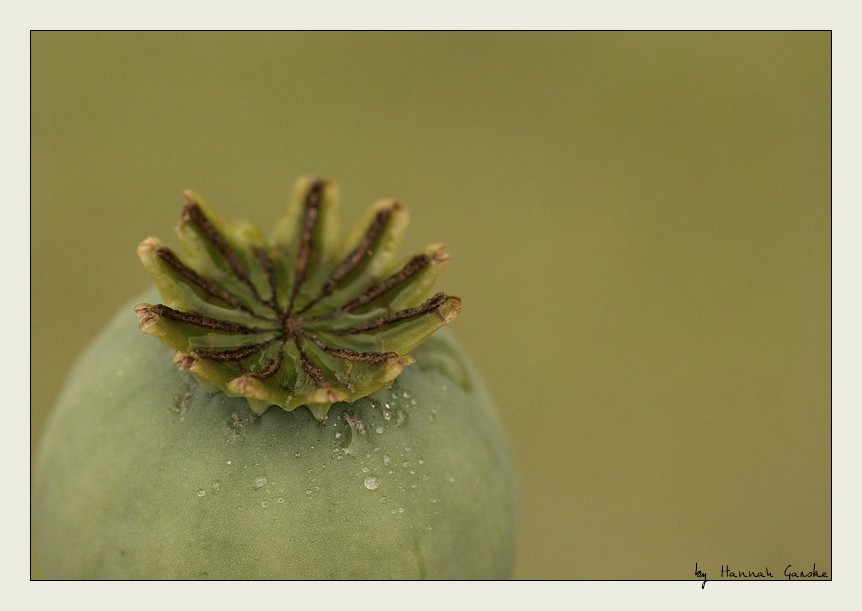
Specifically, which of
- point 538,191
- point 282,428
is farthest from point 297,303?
point 538,191

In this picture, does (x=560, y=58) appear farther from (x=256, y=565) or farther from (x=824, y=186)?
(x=256, y=565)

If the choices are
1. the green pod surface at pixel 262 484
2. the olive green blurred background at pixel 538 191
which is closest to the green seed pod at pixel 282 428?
the green pod surface at pixel 262 484

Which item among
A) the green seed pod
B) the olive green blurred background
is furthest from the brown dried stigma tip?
the olive green blurred background

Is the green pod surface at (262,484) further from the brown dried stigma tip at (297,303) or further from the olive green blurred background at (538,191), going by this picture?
the olive green blurred background at (538,191)

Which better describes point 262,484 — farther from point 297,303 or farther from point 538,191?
point 538,191

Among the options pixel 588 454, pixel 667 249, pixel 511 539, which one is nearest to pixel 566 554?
pixel 588 454

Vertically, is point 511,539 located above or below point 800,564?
above

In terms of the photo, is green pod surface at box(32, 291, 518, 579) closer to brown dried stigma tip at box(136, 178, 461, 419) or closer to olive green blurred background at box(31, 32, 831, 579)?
brown dried stigma tip at box(136, 178, 461, 419)

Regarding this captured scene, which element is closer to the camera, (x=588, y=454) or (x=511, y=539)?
(x=511, y=539)

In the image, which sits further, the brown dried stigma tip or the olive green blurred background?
the olive green blurred background
